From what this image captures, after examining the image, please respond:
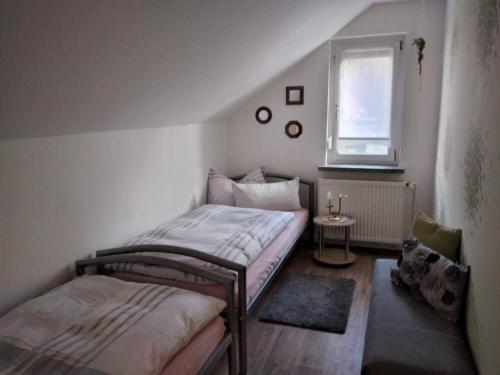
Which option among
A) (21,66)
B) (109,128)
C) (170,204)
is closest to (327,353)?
(170,204)

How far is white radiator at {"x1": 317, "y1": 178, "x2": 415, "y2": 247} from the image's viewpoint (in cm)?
379

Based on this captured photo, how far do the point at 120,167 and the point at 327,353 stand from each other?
173cm

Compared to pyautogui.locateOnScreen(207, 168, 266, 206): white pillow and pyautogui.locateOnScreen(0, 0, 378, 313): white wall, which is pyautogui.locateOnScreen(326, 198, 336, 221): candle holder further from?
pyautogui.locateOnScreen(0, 0, 378, 313): white wall

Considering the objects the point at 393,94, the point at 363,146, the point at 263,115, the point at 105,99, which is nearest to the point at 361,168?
the point at 363,146

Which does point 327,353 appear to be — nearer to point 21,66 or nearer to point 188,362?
point 188,362

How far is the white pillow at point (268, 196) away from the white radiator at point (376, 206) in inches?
12.6

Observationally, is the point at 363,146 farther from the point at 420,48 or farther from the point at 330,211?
the point at 420,48

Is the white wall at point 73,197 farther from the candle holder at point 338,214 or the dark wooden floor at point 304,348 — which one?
the candle holder at point 338,214

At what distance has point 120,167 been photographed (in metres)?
2.68

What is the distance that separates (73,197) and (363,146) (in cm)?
276

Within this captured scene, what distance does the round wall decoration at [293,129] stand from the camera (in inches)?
163

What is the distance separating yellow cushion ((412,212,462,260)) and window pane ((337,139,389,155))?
1.56m

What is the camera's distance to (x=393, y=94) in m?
3.78

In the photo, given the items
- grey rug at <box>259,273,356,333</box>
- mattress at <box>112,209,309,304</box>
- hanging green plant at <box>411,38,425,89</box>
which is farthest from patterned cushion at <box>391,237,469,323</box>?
hanging green plant at <box>411,38,425,89</box>
